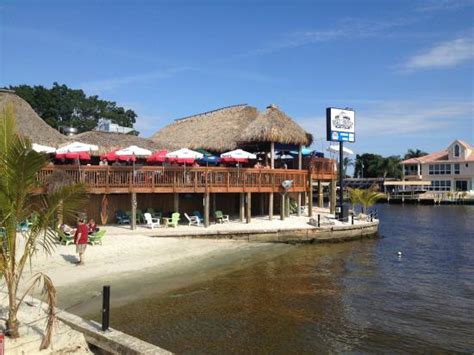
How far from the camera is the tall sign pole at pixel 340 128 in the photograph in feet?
96.0

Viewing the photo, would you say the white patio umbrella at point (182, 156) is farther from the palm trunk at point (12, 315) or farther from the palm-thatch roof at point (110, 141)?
the palm trunk at point (12, 315)

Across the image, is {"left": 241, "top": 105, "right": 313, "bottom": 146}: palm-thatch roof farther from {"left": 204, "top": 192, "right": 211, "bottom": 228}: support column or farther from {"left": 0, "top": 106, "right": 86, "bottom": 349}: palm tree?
{"left": 0, "top": 106, "right": 86, "bottom": 349}: palm tree

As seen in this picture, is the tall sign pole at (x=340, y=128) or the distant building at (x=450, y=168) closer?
the tall sign pole at (x=340, y=128)

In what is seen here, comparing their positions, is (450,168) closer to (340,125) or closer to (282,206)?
(340,125)

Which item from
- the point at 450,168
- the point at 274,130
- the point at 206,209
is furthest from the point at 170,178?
the point at 450,168

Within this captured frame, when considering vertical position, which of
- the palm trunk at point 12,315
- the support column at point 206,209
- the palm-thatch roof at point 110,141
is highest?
the palm-thatch roof at point 110,141

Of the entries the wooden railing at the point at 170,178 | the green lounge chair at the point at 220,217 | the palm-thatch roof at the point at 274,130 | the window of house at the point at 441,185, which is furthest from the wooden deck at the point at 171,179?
the window of house at the point at 441,185

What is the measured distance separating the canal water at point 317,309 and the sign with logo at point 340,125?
11.6 metres

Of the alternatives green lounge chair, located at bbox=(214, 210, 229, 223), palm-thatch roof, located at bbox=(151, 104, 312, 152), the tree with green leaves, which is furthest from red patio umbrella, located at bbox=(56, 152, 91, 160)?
the tree with green leaves

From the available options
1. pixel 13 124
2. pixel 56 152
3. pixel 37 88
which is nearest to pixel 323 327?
pixel 13 124

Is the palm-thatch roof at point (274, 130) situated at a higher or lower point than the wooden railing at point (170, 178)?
higher

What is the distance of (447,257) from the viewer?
20812 mm

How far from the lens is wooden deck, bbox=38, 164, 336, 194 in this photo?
810 inches

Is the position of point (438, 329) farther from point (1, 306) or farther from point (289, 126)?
point (289, 126)
